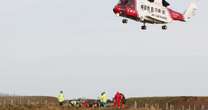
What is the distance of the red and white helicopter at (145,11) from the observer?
2311 inches

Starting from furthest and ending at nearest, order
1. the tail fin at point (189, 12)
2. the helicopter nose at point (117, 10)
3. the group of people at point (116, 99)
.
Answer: the tail fin at point (189, 12) < the helicopter nose at point (117, 10) < the group of people at point (116, 99)

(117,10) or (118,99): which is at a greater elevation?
(117,10)

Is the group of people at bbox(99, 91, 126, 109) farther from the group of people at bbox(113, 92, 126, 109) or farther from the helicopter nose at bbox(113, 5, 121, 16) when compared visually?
the helicopter nose at bbox(113, 5, 121, 16)

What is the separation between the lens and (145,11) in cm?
6038

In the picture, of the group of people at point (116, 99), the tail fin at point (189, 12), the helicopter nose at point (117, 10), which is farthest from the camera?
the tail fin at point (189, 12)

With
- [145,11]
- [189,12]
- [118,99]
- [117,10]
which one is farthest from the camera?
[189,12]

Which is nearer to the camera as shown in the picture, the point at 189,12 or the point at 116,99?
the point at 116,99

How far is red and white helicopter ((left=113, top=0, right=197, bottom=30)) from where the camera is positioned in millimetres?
58688

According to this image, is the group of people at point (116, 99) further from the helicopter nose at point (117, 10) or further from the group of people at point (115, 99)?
the helicopter nose at point (117, 10)

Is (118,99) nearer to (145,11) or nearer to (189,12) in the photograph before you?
(145,11)

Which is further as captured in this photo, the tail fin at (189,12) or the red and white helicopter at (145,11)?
the tail fin at (189,12)

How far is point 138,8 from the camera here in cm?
5972

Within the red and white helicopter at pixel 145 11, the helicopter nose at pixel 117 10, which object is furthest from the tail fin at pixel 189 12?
the helicopter nose at pixel 117 10

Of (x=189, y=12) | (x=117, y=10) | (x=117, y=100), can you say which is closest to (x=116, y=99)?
(x=117, y=100)
